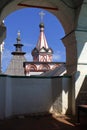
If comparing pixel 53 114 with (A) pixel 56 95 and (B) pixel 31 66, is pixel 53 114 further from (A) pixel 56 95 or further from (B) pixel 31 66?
(B) pixel 31 66

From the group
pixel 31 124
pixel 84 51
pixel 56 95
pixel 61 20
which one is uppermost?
pixel 61 20

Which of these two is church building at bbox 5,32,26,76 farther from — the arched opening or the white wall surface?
the white wall surface

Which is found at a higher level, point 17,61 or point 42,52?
point 42,52

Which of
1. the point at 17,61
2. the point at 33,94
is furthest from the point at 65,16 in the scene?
the point at 17,61

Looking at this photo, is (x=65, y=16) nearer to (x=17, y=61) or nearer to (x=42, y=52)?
(x=17, y=61)

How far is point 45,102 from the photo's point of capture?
772 centimetres

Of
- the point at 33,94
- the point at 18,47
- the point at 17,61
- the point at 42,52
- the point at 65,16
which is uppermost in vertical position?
the point at 18,47

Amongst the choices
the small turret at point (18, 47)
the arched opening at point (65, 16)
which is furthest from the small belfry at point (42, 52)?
the arched opening at point (65, 16)

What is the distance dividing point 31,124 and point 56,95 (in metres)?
1.63

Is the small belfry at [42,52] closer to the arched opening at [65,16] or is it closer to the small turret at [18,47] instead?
the small turret at [18,47]

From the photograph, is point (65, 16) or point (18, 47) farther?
point (18, 47)

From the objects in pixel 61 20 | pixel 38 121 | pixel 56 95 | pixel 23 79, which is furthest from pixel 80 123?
pixel 61 20

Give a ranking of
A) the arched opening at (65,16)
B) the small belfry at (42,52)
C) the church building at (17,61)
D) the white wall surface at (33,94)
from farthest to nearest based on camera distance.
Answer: the small belfry at (42,52)
the church building at (17,61)
the arched opening at (65,16)
the white wall surface at (33,94)

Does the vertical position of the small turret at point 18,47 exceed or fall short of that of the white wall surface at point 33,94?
it exceeds it
